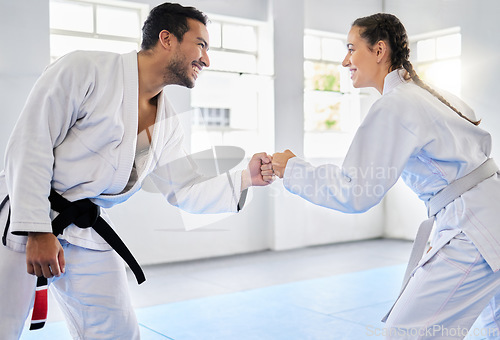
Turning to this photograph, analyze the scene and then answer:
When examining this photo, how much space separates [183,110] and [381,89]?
3615 millimetres

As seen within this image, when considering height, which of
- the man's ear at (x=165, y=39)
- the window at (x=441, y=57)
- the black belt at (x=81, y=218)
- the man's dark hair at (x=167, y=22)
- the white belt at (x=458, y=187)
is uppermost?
the window at (x=441, y=57)

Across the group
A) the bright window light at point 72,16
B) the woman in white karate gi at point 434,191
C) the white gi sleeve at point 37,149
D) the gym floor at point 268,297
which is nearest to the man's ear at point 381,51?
the woman in white karate gi at point 434,191

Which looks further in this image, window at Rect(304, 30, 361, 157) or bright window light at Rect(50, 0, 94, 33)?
window at Rect(304, 30, 361, 157)

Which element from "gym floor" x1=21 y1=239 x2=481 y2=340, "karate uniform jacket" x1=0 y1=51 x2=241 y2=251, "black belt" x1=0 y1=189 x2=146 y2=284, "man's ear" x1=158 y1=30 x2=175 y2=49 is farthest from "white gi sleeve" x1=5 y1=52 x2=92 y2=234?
"gym floor" x1=21 y1=239 x2=481 y2=340

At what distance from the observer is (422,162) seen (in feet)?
5.70

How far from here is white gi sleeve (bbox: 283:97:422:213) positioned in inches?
65.1

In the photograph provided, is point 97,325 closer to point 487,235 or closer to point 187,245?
point 487,235

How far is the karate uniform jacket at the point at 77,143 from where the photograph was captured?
1.61m

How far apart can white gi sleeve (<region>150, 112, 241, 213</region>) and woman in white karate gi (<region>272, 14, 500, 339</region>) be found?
1.62ft

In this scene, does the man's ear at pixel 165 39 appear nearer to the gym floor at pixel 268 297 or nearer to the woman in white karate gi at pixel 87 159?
the woman in white karate gi at pixel 87 159

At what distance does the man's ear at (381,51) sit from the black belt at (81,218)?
3.81 feet

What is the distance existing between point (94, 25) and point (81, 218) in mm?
3694

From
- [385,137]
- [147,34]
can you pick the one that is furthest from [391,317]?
[147,34]

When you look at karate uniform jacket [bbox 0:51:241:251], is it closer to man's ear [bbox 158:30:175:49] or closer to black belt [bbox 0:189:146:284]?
black belt [bbox 0:189:146:284]
